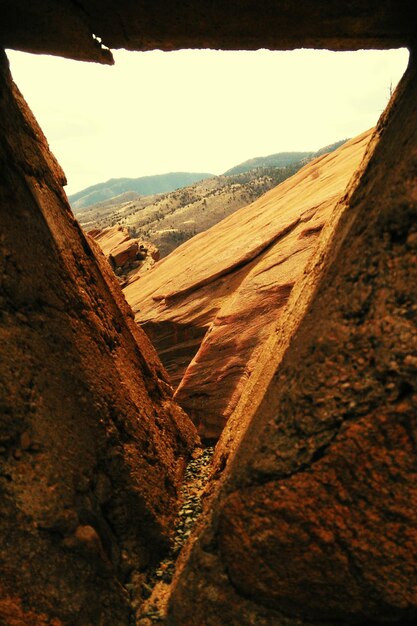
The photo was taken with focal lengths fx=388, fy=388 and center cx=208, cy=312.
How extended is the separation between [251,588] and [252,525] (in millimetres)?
658

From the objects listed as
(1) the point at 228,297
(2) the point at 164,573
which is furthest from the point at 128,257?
(2) the point at 164,573

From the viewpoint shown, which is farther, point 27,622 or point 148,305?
point 148,305

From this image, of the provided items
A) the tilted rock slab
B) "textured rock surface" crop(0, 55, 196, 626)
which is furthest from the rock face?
the tilted rock slab

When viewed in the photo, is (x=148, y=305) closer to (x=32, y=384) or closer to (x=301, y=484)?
(x=32, y=384)

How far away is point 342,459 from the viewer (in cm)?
324

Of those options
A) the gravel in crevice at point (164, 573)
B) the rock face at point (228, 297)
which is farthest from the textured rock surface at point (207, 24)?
the gravel in crevice at point (164, 573)

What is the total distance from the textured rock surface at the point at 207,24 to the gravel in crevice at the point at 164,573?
5614 millimetres

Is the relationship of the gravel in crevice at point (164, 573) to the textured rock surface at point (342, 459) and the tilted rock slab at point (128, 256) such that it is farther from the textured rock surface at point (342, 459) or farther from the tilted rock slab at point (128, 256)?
the tilted rock slab at point (128, 256)

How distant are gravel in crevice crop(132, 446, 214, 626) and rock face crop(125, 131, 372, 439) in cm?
222

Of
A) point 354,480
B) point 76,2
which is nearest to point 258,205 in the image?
point 76,2

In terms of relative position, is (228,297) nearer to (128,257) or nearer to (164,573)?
(164,573)

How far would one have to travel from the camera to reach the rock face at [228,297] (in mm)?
8242

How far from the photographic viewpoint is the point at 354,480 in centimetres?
322

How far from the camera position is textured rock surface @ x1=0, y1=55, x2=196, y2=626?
3.91 metres
